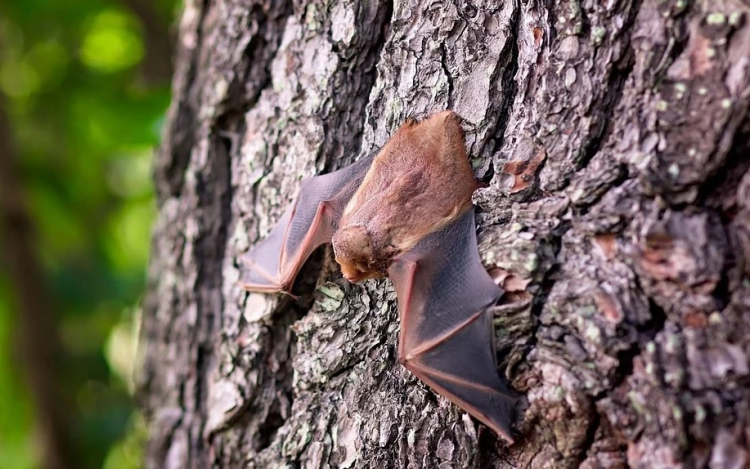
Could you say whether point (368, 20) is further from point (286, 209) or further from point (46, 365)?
point (46, 365)

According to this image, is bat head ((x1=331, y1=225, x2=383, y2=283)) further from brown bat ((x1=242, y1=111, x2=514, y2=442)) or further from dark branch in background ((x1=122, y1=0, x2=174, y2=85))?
dark branch in background ((x1=122, y1=0, x2=174, y2=85))

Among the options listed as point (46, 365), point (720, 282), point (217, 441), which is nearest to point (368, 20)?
point (720, 282)

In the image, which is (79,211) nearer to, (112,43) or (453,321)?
(112,43)

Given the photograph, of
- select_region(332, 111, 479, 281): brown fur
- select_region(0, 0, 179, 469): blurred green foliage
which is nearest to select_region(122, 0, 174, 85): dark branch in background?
select_region(0, 0, 179, 469): blurred green foliage

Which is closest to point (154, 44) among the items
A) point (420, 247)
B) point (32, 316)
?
point (32, 316)

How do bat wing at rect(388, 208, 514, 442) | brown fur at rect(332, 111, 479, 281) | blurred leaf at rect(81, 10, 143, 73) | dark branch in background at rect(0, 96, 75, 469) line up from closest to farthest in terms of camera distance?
bat wing at rect(388, 208, 514, 442)
brown fur at rect(332, 111, 479, 281)
dark branch in background at rect(0, 96, 75, 469)
blurred leaf at rect(81, 10, 143, 73)

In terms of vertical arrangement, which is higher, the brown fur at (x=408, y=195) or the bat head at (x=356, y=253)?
the brown fur at (x=408, y=195)

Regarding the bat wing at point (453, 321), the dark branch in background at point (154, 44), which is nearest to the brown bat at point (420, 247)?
the bat wing at point (453, 321)

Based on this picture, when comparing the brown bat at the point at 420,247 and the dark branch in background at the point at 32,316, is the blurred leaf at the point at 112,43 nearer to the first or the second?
the dark branch in background at the point at 32,316
